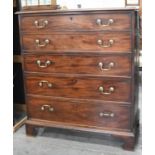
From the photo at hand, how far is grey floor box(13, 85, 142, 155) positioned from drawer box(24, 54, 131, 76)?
0.58m

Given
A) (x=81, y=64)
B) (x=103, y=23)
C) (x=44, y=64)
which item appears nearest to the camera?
(x=103, y=23)

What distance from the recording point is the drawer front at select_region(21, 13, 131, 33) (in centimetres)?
159

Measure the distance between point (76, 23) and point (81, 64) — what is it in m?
0.29

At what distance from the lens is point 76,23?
1698mm

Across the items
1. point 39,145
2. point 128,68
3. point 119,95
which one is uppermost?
point 128,68

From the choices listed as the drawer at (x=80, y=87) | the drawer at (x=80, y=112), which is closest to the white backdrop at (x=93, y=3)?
the drawer at (x=80, y=87)

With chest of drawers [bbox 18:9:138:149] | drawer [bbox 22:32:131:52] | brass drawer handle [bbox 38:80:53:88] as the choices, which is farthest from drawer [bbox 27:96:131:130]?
drawer [bbox 22:32:131:52]

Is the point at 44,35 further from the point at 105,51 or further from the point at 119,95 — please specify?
the point at 119,95

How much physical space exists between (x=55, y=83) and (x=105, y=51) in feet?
1.54

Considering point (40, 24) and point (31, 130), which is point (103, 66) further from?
point (31, 130)

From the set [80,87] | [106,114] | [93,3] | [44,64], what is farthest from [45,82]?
[93,3]
